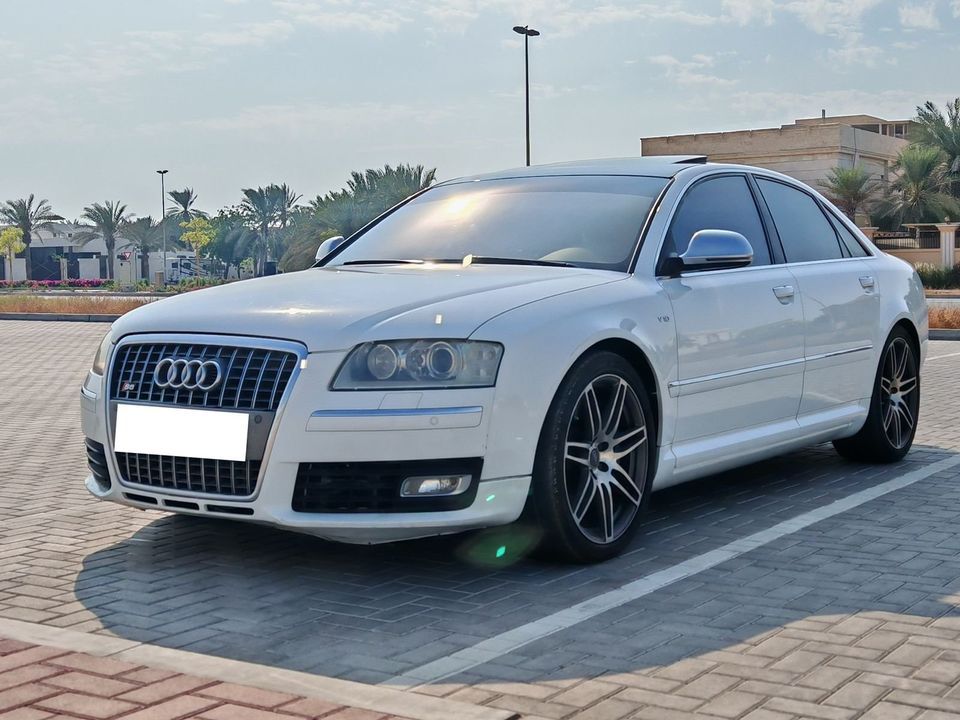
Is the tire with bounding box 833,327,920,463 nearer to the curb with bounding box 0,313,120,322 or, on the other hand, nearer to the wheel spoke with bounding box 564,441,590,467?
the wheel spoke with bounding box 564,441,590,467

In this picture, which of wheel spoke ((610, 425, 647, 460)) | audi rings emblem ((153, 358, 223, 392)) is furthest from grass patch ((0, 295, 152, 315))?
wheel spoke ((610, 425, 647, 460))

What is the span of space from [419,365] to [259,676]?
1.39 metres

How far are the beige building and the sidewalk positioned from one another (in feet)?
182

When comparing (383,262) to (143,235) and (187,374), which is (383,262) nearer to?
(187,374)

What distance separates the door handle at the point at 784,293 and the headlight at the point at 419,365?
2232mm

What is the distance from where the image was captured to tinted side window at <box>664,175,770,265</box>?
6297mm

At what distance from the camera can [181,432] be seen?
5043mm

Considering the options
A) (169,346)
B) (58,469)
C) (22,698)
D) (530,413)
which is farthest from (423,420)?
(58,469)

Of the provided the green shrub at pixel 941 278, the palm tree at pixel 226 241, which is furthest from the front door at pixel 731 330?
the palm tree at pixel 226 241

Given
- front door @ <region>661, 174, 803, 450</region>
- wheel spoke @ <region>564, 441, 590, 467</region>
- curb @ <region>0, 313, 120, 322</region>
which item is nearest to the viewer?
wheel spoke @ <region>564, 441, 590, 467</region>

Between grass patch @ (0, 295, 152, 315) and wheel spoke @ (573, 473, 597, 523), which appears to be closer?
wheel spoke @ (573, 473, 597, 523)

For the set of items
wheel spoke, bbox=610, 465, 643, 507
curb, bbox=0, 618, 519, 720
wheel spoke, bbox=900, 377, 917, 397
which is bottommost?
curb, bbox=0, 618, 519, 720

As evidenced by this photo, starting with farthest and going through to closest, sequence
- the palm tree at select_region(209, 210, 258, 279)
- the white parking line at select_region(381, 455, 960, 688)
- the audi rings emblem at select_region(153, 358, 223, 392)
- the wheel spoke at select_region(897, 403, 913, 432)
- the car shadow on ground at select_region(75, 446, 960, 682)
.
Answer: the palm tree at select_region(209, 210, 258, 279), the wheel spoke at select_region(897, 403, 913, 432), the audi rings emblem at select_region(153, 358, 223, 392), the car shadow on ground at select_region(75, 446, 960, 682), the white parking line at select_region(381, 455, 960, 688)

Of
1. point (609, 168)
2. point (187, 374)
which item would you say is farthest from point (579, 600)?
point (609, 168)
